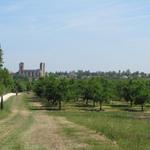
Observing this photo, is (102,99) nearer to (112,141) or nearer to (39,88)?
(39,88)

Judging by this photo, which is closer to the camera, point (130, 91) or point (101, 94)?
point (101, 94)

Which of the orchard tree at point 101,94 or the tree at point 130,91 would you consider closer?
the orchard tree at point 101,94

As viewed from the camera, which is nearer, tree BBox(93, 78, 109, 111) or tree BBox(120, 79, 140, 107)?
tree BBox(93, 78, 109, 111)

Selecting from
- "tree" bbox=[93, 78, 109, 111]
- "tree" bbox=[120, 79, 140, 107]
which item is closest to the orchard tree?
"tree" bbox=[93, 78, 109, 111]

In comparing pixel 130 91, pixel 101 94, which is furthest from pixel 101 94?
pixel 130 91

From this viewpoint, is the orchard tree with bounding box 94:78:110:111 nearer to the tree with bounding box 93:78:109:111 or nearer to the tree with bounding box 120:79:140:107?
the tree with bounding box 93:78:109:111

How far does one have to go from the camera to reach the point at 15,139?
36.4m

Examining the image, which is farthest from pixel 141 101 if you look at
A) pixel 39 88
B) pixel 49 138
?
pixel 49 138

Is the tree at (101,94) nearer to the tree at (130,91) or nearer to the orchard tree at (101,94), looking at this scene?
the orchard tree at (101,94)

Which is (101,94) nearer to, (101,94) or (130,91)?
(101,94)

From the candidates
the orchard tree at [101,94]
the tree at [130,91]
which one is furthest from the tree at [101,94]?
the tree at [130,91]

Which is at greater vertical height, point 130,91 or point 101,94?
point 130,91

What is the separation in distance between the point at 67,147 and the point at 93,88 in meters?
91.2

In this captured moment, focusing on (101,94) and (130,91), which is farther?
(130,91)
